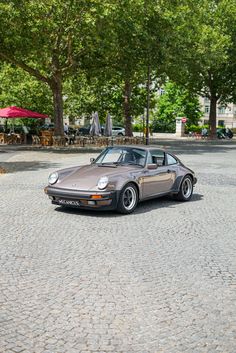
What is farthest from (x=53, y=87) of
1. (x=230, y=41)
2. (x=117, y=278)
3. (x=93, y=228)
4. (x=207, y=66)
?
(x=117, y=278)

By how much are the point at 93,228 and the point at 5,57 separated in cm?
2448

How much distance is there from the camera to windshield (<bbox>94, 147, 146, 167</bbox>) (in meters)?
10.7

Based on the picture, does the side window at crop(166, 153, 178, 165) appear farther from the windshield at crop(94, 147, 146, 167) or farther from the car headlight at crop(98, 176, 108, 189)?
the car headlight at crop(98, 176, 108, 189)

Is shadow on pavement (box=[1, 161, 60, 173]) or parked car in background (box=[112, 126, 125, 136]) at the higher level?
shadow on pavement (box=[1, 161, 60, 173])

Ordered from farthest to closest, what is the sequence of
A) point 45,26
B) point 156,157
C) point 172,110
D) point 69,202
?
point 172,110, point 45,26, point 156,157, point 69,202

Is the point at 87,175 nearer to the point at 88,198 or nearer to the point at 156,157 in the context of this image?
the point at 88,198

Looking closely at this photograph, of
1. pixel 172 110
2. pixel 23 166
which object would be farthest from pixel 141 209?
pixel 172 110

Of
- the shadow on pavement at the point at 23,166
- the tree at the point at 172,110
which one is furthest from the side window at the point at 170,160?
the tree at the point at 172,110

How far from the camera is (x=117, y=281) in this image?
5707mm

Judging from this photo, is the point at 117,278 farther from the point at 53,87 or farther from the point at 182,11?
the point at 182,11

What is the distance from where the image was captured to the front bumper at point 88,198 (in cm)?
945

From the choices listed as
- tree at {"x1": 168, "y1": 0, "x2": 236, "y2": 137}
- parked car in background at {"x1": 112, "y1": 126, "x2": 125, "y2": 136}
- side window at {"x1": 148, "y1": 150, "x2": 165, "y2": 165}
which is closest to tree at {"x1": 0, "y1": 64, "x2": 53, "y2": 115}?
tree at {"x1": 168, "y1": 0, "x2": 236, "y2": 137}

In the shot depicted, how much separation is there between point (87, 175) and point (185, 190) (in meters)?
2.98

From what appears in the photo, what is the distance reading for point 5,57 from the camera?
30719 mm
